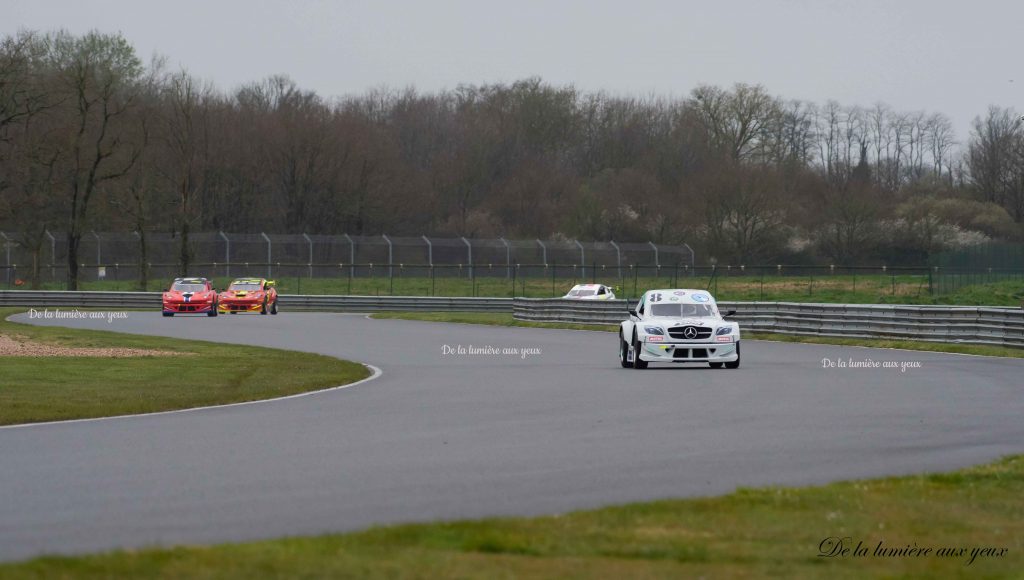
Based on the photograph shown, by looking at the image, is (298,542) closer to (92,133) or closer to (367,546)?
(367,546)

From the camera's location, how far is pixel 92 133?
85.8m

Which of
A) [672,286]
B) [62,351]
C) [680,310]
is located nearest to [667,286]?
[672,286]

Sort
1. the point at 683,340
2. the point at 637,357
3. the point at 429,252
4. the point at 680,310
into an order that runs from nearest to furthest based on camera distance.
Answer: the point at 683,340 < the point at 637,357 < the point at 680,310 < the point at 429,252

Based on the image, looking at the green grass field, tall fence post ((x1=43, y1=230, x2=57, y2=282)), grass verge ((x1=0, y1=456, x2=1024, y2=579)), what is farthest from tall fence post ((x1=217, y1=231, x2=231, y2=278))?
grass verge ((x1=0, y1=456, x2=1024, y2=579))

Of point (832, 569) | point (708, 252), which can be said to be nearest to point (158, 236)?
point (708, 252)

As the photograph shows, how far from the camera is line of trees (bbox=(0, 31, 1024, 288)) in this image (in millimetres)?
→ 82812

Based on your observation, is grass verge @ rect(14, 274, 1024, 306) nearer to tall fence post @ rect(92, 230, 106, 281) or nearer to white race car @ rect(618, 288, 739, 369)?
tall fence post @ rect(92, 230, 106, 281)

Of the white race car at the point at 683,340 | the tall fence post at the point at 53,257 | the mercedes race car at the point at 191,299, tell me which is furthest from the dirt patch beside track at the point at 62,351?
the tall fence post at the point at 53,257

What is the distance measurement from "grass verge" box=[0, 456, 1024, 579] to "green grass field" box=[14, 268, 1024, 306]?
46.9 meters

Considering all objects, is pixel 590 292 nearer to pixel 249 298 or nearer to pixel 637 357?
pixel 249 298

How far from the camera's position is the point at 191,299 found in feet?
176

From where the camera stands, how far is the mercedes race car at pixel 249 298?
5625 cm

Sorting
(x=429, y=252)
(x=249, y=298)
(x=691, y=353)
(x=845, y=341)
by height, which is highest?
(x=429, y=252)

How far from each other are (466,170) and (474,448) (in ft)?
327
